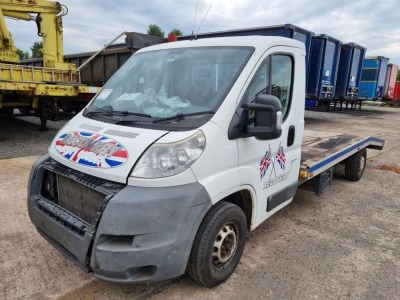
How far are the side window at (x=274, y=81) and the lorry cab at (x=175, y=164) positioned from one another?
0.5 inches

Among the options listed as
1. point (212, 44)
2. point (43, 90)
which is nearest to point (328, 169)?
point (212, 44)

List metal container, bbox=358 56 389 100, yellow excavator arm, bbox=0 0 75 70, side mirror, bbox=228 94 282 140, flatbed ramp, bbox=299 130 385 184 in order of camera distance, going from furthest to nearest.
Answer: metal container, bbox=358 56 389 100 → yellow excavator arm, bbox=0 0 75 70 → flatbed ramp, bbox=299 130 385 184 → side mirror, bbox=228 94 282 140

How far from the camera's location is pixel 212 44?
304 centimetres

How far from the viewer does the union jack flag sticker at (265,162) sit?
9.67 ft

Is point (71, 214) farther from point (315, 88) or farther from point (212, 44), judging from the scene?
point (315, 88)

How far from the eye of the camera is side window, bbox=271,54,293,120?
10.0 ft

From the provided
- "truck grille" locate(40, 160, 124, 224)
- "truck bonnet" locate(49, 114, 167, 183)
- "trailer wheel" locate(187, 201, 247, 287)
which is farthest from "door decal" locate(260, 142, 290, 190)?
"truck grille" locate(40, 160, 124, 224)

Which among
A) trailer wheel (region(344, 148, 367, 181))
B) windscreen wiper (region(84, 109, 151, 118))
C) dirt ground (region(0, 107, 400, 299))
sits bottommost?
dirt ground (region(0, 107, 400, 299))

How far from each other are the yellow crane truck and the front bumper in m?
6.48

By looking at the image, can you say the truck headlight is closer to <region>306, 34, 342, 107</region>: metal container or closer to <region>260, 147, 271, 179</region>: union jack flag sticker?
<region>260, 147, 271, 179</region>: union jack flag sticker

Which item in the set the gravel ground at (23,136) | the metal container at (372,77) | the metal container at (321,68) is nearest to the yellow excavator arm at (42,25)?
the gravel ground at (23,136)

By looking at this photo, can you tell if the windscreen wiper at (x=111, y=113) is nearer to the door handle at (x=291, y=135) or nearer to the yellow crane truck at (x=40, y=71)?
the door handle at (x=291, y=135)

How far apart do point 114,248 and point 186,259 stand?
52cm

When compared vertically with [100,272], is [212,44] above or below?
above
